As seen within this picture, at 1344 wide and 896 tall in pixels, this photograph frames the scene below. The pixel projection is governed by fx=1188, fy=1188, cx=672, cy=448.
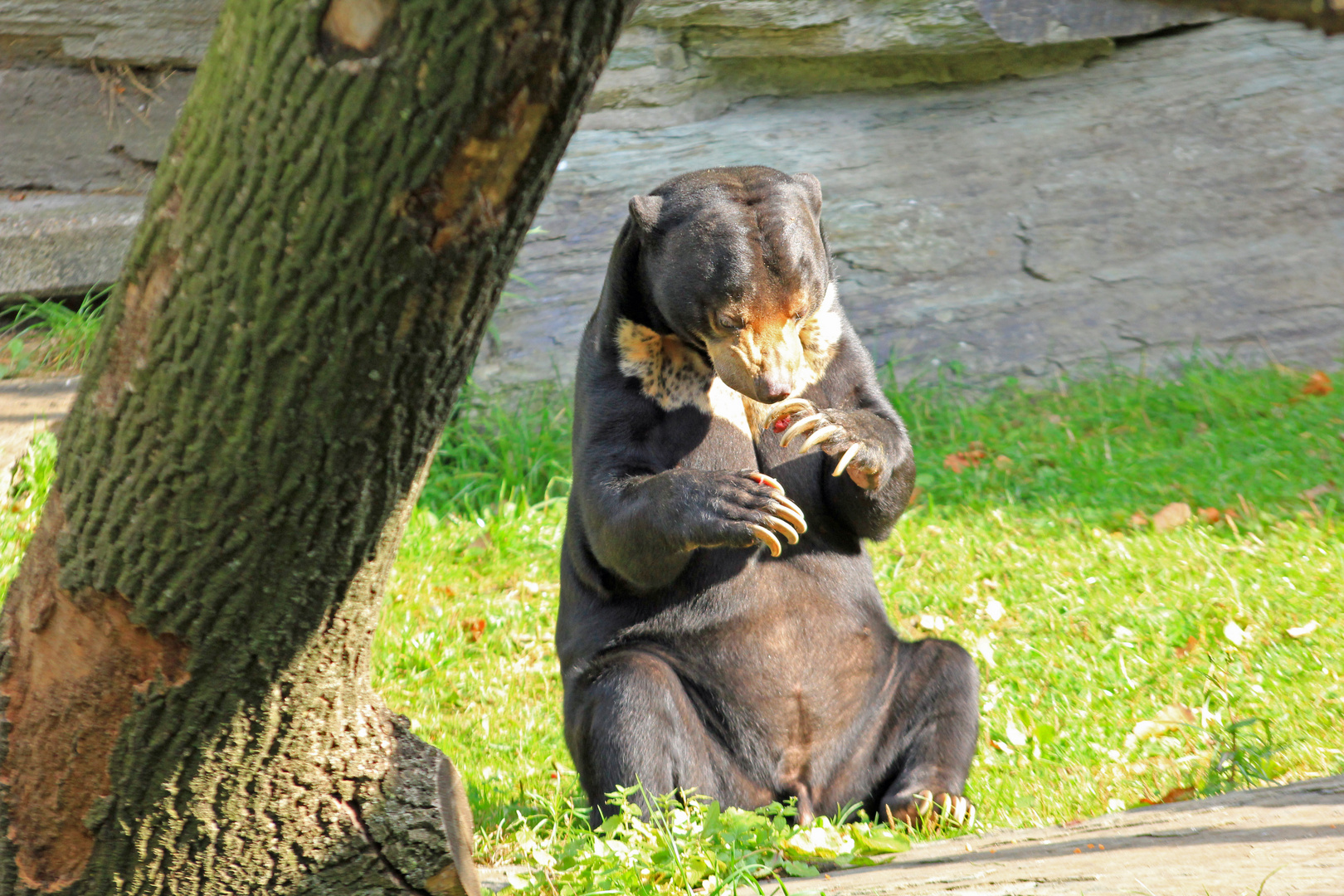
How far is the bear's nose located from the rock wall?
3.93 metres

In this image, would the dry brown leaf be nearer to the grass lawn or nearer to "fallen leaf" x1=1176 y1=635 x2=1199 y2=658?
the grass lawn

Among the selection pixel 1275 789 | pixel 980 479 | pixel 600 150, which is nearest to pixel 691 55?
pixel 600 150

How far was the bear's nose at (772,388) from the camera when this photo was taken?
9.01 ft

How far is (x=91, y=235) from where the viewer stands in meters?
6.49

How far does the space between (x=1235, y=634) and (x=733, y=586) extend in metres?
2.02

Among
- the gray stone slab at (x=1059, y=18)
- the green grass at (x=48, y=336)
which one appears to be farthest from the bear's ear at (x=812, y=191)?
the gray stone slab at (x=1059, y=18)

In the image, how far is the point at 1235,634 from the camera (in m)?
4.02

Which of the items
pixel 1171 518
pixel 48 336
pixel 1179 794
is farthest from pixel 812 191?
pixel 48 336

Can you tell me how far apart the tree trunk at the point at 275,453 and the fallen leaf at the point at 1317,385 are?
5.60 metres

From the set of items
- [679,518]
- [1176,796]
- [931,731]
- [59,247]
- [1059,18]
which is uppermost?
[1059,18]

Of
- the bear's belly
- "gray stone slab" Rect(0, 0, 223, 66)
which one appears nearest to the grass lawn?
the bear's belly

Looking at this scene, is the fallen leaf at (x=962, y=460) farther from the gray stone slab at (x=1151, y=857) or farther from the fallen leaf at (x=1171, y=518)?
the gray stone slab at (x=1151, y=857)

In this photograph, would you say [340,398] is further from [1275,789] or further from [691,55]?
[691,55]

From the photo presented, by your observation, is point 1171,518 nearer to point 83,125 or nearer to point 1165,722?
point 1165,722
